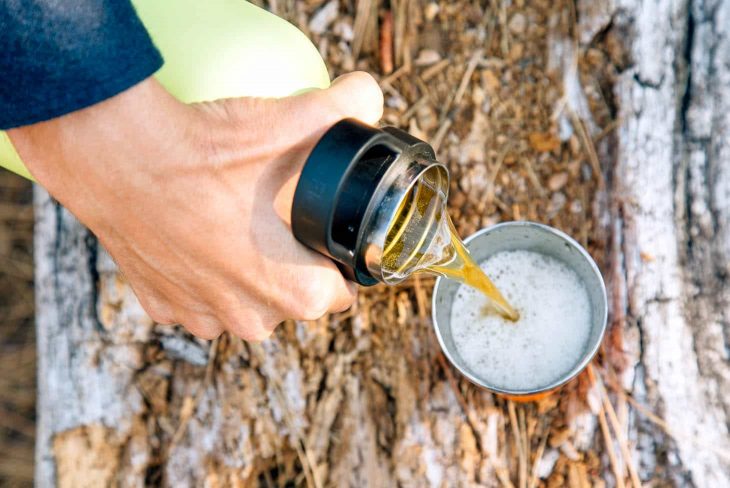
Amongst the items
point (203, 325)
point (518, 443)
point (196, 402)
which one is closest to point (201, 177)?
point (203, 325)

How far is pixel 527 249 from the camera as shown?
58.4 inches

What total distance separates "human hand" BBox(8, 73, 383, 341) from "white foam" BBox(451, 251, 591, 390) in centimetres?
57

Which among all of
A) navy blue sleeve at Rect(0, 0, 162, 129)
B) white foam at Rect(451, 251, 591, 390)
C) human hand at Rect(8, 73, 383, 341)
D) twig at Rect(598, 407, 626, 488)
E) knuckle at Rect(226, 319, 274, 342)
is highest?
navy blue sleeve at Rect(0, 0, 162, 129)

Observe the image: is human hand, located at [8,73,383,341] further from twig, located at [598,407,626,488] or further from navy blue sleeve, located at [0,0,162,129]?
twig, located at [598,407,626,488]

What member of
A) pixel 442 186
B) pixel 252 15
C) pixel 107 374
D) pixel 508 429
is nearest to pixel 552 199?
pixel 508 429

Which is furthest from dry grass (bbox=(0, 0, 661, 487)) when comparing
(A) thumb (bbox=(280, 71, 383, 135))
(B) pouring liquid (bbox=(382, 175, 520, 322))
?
(A) thumb (bbox=(280, 71, 383, 135))

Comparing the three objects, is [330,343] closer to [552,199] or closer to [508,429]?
[508,429]

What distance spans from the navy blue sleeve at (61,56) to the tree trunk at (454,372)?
0.83 meters

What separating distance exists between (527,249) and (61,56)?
41.4 inches

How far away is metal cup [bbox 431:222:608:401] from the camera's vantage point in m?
1.29

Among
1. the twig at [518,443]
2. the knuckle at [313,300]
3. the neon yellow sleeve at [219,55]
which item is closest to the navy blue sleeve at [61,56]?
the neon yellow sleeve at [219,55]

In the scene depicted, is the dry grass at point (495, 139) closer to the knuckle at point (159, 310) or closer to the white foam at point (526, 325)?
the white foam at point (526, 325)

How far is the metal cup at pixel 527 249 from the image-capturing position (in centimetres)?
129

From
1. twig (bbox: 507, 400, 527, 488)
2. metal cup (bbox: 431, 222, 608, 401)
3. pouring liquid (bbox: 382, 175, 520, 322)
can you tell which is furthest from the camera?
twig (bbox: 507, 400, 527, 488)
